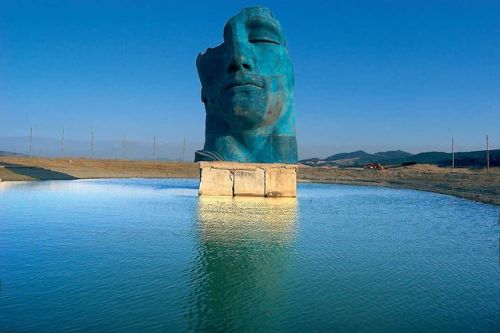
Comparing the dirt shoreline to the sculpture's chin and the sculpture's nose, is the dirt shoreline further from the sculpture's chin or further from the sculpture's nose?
the sculpture's nose

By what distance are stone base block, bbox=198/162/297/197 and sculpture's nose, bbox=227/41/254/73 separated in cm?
331

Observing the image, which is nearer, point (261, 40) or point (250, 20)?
point (250, 20)

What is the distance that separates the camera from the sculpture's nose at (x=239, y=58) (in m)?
15.8

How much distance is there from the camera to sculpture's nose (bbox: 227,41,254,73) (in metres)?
15.8

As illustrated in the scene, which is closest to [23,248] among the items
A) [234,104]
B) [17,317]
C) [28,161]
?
[17,317]

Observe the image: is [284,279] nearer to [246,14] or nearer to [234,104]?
[234,104]

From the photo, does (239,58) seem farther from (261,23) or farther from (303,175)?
(303,175)

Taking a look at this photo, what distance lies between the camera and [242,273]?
6062mm

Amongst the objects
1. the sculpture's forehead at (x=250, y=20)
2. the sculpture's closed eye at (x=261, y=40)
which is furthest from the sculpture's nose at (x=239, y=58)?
the sculpture's closed eye at (x=261, y=40)

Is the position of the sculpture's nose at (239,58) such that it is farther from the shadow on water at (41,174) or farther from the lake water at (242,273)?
the shadow on water at (41,174)

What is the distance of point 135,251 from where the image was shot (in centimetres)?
716

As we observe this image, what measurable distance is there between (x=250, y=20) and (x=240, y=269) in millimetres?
12284

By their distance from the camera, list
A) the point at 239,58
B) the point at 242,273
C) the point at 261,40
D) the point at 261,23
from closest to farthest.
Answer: the point at 242,273 → the point at 239,58 → the point at 261,23 → the point at 261,40

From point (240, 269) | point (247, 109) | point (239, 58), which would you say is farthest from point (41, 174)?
point (240, 269)
